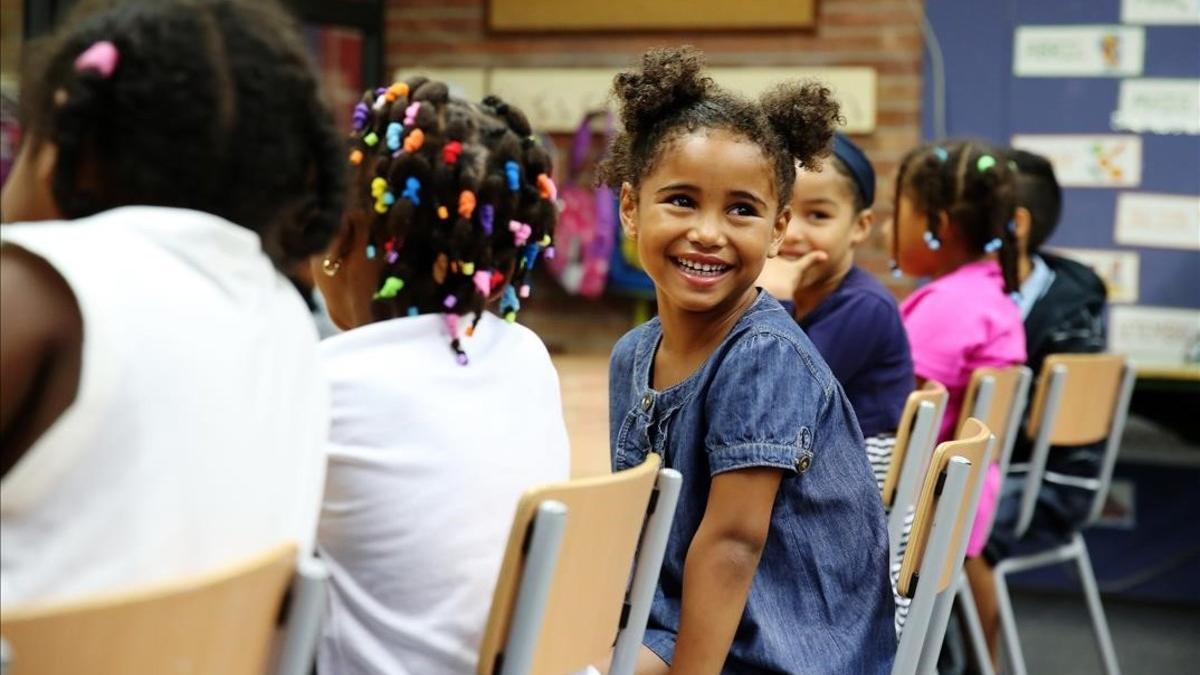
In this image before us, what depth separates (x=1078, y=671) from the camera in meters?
3.64

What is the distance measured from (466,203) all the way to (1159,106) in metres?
3.50

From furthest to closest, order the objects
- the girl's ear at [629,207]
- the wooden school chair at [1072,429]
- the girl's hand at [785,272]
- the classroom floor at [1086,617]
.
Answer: the classroom floor at [1086,617]
the wooden school chair at [1072,429]
the girl's hand at [785,272]
the girl's ear at [629,207]

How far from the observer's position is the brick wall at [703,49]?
470 centimetres

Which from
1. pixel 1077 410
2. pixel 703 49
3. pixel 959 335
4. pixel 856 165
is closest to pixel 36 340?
A: pixel 856 165

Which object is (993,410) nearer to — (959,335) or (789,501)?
(959,335)

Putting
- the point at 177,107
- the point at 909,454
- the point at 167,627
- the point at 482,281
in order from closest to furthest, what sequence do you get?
the point at 167,627 → the point at 177,107 → the point at 482,281 → the point at 909,454

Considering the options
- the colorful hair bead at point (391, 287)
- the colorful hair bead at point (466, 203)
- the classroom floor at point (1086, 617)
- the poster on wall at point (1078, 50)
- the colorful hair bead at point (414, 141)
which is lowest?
the classroom floor at point (1086, 617)

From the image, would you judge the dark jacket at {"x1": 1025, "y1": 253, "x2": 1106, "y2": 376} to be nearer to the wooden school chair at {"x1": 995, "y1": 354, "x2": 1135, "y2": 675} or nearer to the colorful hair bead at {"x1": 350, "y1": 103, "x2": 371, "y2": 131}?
the wooden school chair at {"x1": 995, "y1": 354, "x2": 1135, "y2": 675}

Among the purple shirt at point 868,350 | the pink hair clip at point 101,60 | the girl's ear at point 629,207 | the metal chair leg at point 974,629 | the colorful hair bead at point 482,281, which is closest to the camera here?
the pink hair clip at point 101,60

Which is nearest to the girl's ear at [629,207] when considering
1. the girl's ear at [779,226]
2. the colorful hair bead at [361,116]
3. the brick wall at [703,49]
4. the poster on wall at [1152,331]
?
the girl's ear at [779,226]

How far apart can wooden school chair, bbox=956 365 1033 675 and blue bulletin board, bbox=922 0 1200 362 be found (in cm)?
164

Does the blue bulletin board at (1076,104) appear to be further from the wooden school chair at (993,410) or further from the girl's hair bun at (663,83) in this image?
the girl's hair bun at (663,83)

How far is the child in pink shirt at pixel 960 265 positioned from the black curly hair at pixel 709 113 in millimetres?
1270

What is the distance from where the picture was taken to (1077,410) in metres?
3.21
